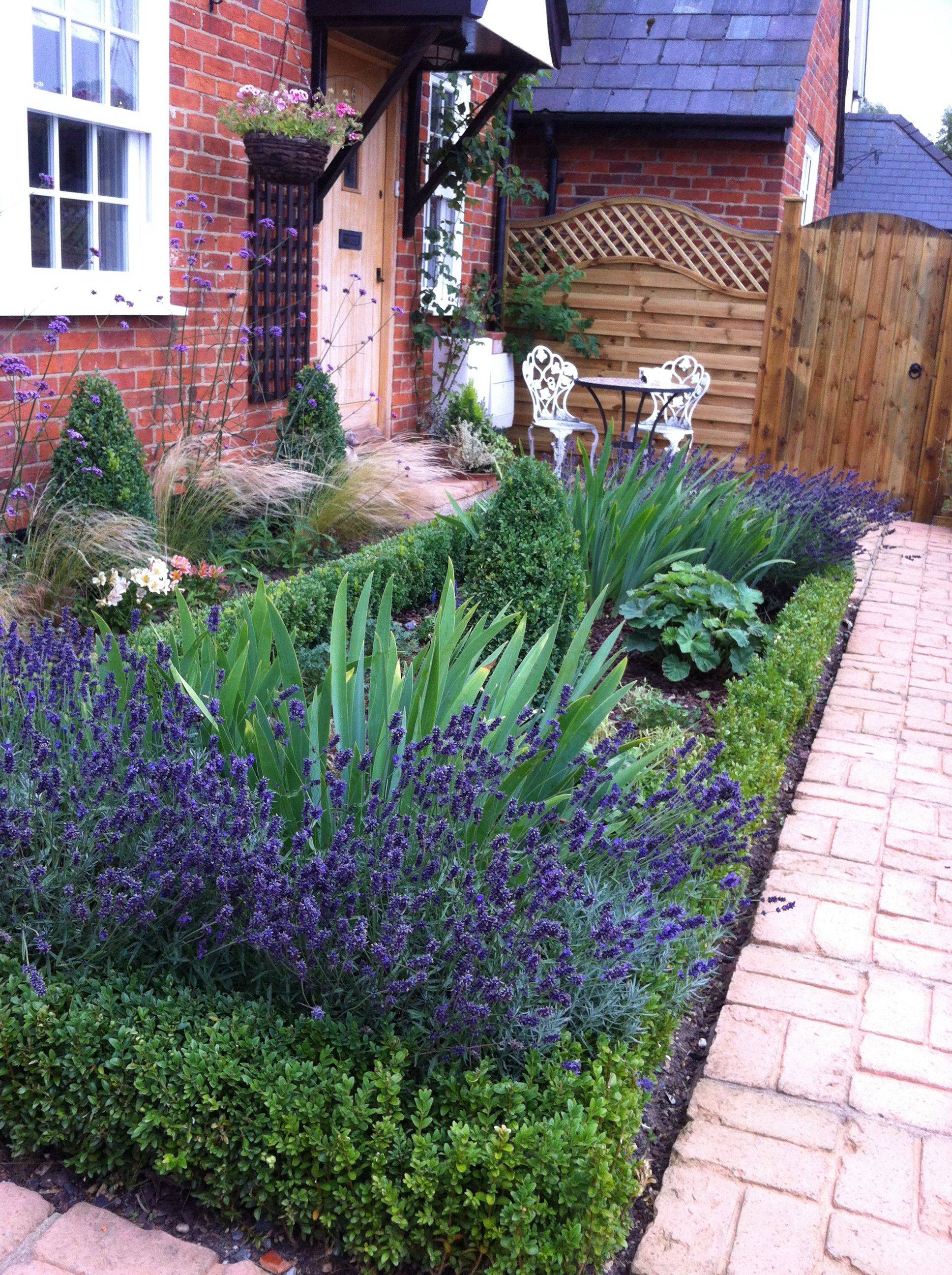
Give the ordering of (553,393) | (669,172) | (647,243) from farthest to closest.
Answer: (669,172) < (647,243) < (553,393)

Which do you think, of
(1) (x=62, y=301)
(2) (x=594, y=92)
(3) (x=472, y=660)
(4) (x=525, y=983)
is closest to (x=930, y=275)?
(2) (x=594, y=92)

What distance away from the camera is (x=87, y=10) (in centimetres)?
504

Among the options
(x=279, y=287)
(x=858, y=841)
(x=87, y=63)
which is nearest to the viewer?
(x=858, y=841)

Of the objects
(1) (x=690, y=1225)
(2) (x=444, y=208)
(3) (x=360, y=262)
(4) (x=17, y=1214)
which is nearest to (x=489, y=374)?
(2) (x=444, y=208)

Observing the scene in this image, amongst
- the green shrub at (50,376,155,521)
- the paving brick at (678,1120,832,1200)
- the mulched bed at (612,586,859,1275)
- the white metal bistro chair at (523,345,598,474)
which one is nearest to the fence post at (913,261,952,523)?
the white metal bistro chair at (523,345,598,474)

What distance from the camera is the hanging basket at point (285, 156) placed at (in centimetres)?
593

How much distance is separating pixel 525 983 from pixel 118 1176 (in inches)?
30.4

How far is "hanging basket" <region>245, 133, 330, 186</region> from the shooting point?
5934 mm

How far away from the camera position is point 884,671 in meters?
5.23

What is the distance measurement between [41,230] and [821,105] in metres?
10.6

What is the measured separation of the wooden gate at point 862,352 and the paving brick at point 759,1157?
814 cm

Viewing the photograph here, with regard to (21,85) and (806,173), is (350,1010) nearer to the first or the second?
(21,85)

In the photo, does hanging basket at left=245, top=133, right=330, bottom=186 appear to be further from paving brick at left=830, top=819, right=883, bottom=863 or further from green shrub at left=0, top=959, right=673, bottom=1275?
green shrub at left=0, top=959, right=673, bottom=1275

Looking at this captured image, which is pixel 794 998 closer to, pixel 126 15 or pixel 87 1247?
pixel 87 1247
